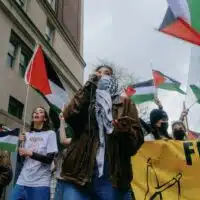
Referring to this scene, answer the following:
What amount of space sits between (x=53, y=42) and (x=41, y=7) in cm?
248

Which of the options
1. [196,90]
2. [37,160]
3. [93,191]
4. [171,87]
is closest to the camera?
[93,191]

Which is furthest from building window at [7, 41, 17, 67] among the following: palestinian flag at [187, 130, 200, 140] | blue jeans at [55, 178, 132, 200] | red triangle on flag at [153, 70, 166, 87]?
blue jeans at [55, 178, 132, 200]

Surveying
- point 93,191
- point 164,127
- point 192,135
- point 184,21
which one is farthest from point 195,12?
point 93,191

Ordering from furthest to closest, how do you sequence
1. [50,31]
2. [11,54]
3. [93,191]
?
1. [50,31]
2. [11,54]
3. [93,191]

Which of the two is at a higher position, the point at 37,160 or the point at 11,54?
the point at 11,54

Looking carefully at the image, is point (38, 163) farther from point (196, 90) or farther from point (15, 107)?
point (15, 107)

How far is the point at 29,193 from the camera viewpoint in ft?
14.6

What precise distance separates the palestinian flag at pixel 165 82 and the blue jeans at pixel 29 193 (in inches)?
188

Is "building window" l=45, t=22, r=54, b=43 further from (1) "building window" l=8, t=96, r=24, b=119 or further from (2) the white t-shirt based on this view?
(2) the white t-shirt

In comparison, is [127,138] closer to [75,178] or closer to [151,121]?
[75,178]

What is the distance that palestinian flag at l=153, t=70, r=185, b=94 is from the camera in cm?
873

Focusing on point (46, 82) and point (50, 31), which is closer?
point (46, 82)

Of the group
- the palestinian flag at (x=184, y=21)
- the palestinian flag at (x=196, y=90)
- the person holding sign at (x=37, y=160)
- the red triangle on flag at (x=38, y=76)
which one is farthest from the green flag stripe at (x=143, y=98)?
the person holding sign at (x=37, y=160)

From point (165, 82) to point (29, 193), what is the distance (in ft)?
16.8
